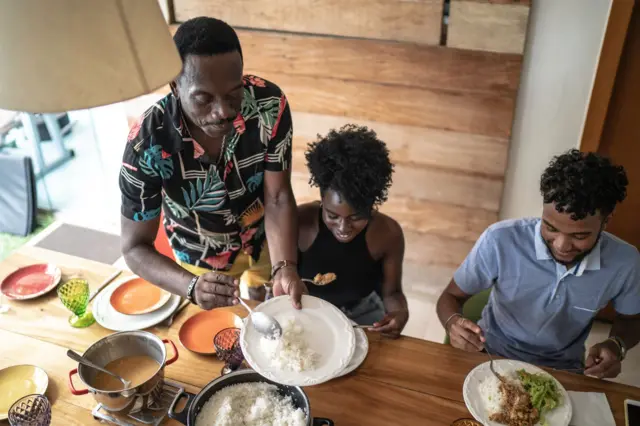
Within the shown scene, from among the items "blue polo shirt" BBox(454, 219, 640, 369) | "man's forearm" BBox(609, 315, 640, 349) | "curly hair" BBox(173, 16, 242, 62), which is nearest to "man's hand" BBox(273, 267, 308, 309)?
"blue polo shirt" BBox(454, 219, 640, 369)

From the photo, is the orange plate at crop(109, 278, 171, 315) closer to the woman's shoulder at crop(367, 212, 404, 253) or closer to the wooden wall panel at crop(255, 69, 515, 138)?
the woman's shoulder at crop(367, 212, 404, 253)

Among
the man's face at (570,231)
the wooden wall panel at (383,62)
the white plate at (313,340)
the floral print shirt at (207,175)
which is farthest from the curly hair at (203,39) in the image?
the wooden wall panel at (383,62)

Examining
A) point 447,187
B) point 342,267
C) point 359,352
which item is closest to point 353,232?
point 342,267

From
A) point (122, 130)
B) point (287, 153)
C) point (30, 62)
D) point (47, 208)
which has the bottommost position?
point (47, 208)

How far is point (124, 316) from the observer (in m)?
1.69

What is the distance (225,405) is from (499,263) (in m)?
0.99

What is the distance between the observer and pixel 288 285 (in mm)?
1632

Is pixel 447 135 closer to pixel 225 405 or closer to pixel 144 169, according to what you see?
pixel 144 169

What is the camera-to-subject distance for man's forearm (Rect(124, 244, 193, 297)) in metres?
1.61

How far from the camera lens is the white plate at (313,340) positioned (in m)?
1.35

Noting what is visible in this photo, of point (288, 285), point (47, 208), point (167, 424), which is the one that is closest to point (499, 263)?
point (288, 285)

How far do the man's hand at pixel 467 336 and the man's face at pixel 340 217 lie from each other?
17.4 inches

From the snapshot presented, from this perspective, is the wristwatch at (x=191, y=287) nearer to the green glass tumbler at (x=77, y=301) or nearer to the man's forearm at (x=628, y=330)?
the green glass tumbler at (x=77, y=301)

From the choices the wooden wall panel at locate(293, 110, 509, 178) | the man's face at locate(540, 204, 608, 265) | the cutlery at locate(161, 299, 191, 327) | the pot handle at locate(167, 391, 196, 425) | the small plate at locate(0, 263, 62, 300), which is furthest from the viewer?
the wooden wall panel at locate(293, 110, 509, 178)
